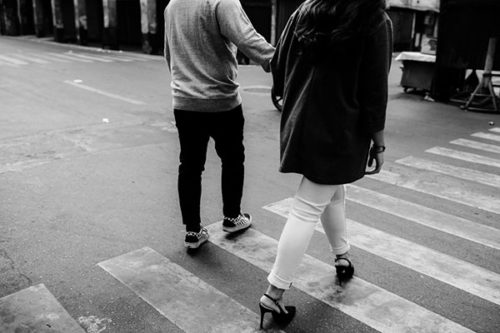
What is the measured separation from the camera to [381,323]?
2732 millimetres

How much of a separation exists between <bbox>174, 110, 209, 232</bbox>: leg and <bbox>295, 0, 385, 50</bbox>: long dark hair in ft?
4.15

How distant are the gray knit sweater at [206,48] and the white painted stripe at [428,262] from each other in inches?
59.8

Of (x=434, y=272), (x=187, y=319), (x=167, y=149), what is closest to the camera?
(x=187, y=319)

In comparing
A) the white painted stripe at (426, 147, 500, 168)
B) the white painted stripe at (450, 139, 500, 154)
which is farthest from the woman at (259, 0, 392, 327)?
the white painted stripe at (450, 139, 500, 154)

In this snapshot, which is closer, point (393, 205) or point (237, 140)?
point (237, 140)

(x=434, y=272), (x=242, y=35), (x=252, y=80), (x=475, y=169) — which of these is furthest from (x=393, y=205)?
(x=252, y=80)

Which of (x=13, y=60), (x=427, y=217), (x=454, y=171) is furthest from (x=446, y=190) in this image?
(x=13, y=60)

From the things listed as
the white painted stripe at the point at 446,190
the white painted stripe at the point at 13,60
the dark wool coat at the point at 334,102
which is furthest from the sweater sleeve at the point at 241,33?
the white painted stripe at the point at 13,60

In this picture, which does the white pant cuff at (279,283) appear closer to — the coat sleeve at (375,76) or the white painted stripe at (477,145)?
the coat sleeve at (375,76)

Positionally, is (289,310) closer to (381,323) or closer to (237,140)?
(381,323)

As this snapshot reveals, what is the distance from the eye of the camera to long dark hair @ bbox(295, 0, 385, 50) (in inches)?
88.2

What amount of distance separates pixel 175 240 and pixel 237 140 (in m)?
0.93

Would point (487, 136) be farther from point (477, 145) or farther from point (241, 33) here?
point (241, 33)

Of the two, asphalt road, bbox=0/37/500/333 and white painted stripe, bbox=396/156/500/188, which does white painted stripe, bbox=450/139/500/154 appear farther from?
white painted stripe, bbox=396/156/500/188
